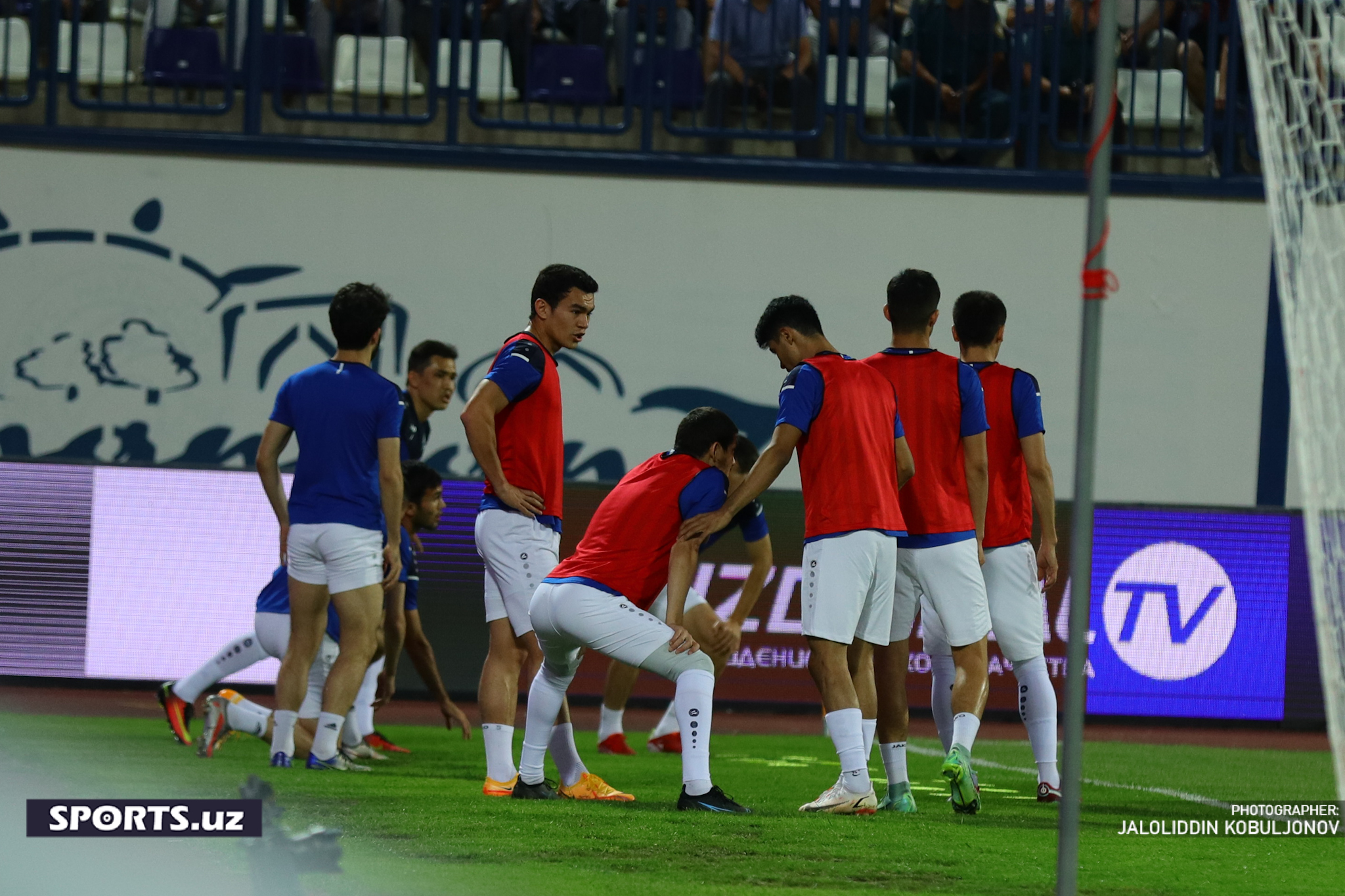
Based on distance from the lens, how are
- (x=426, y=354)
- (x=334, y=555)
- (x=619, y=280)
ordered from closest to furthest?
1. (x=334, y=555)
2. (x=426, y=354)
3. (x=619, y=280)

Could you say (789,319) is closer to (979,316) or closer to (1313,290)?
(979,316)

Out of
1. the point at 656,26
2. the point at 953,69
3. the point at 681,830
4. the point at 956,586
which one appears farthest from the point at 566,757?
the point at 953,69

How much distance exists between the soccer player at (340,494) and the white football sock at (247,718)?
0.49 m

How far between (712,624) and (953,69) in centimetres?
654

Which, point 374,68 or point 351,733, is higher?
point 374,68

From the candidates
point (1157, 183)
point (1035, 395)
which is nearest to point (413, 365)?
point (1035, 395)

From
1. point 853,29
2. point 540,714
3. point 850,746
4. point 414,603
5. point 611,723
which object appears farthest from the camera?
point 853,29

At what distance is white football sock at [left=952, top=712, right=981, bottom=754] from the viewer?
20.0 feet

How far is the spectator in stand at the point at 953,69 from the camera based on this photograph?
12625 mm

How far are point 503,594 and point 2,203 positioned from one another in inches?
303

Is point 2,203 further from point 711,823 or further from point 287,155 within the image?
point 711,823

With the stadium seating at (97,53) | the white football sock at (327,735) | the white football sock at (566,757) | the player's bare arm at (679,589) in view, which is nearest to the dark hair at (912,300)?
the player's bare arm at (679,589)

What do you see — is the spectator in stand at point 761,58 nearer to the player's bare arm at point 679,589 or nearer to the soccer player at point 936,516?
the soccer player at point 936,516

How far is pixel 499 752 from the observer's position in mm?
6305
